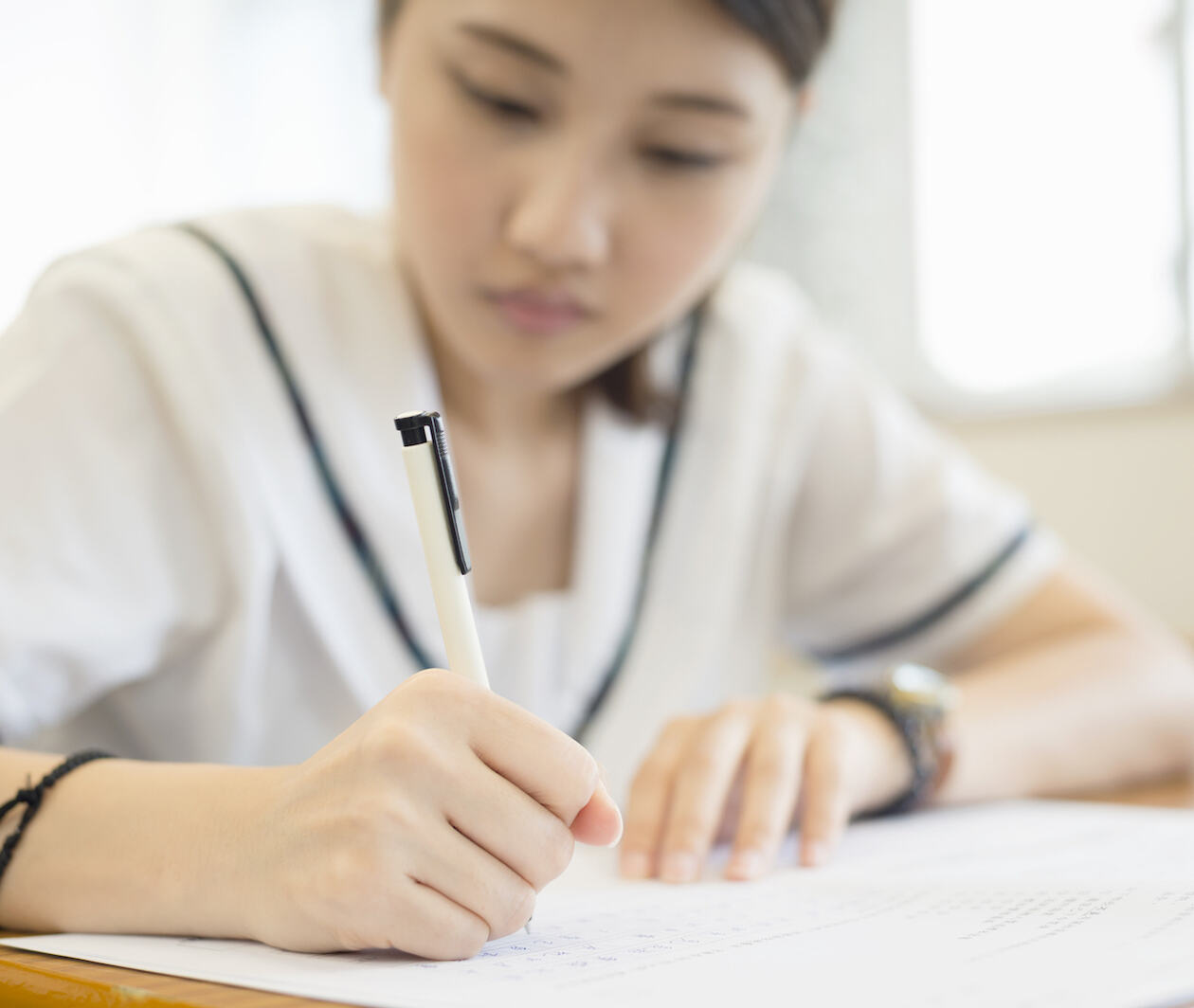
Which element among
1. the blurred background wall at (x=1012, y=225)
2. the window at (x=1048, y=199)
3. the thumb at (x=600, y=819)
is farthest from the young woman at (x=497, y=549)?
the window at (x=1048, y=199)

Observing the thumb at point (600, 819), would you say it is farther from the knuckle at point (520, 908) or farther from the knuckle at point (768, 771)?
the knuckle at point (768, 771)

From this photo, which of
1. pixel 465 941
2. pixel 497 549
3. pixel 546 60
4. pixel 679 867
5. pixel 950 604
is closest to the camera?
pixel 465 941

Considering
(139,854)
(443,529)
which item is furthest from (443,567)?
(139,854)

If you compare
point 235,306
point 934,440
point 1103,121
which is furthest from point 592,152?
point 1103,121

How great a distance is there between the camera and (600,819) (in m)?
0.37

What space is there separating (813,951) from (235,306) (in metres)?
0.51

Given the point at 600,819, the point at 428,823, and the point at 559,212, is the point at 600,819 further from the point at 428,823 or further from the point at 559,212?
the point at 559,212

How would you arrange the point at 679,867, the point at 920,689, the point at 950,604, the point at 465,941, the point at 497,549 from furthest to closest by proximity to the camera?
the point at 950,604, the point at 497,549, the point at 920,689, the point at 679,867, the point at 465,941

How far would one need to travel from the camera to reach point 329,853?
1.18ft

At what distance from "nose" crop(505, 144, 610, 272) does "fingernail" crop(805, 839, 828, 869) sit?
31cm

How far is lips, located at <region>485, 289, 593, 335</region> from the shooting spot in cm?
66

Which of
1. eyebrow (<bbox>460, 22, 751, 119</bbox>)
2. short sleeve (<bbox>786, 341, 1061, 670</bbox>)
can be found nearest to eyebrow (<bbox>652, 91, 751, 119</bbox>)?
eyebrow (<bbox>460, 22, 751, 119</bbox>)

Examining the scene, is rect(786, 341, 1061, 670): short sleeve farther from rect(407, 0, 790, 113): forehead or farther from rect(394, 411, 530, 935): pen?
rect(394, 411, 530, 935): pen

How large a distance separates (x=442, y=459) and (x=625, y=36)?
1.02 ft
